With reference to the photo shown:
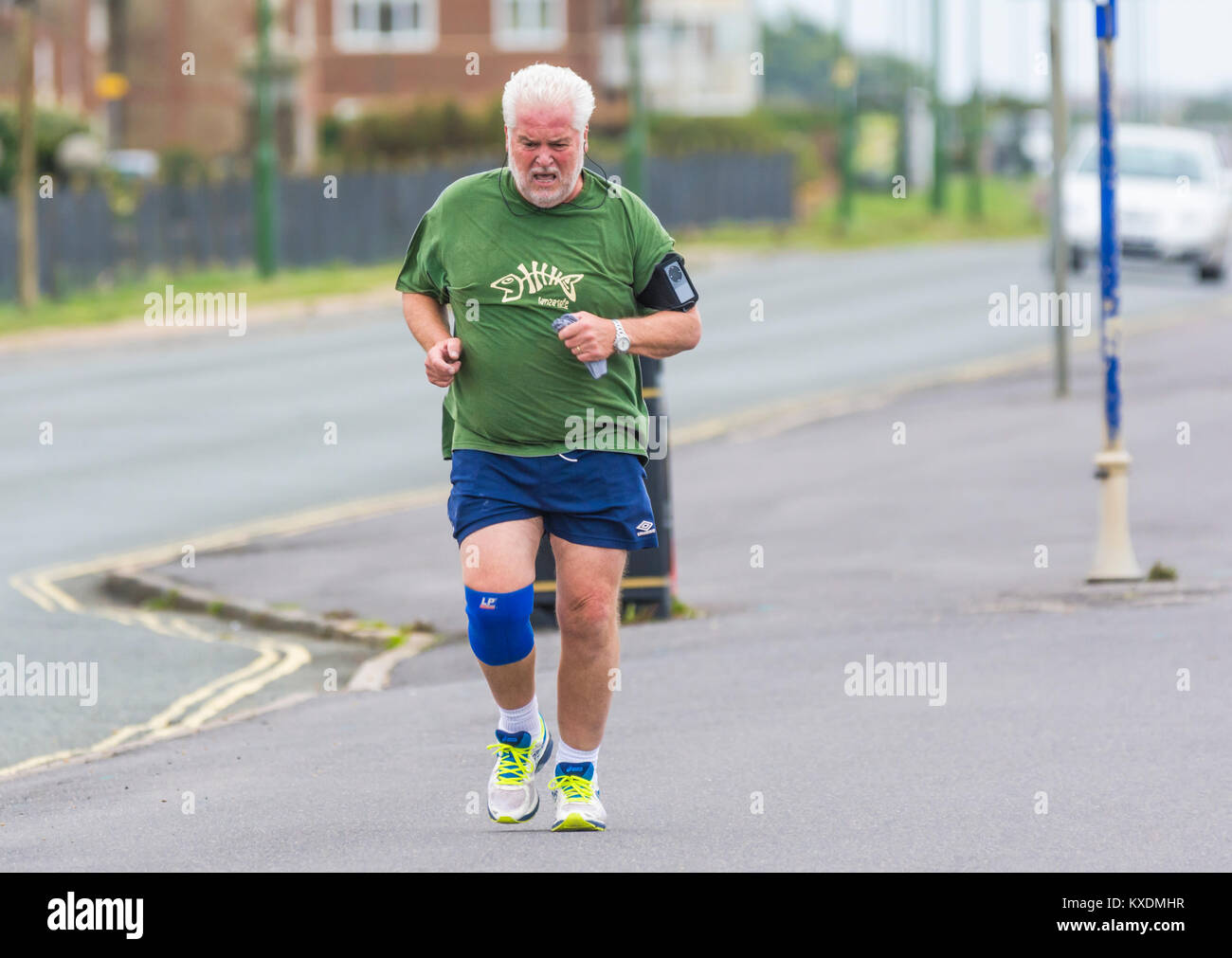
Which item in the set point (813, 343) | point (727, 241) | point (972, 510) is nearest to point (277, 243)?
point (727, 241)

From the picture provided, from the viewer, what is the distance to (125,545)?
41.5ft

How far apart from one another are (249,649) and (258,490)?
484 centimetres

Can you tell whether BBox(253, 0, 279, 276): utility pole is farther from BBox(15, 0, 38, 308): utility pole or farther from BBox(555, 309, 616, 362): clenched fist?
BBox(555, 309, 616, 362): clenched fist

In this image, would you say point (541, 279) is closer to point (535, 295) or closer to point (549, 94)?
point (535, 295)

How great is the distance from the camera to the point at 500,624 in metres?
5.70

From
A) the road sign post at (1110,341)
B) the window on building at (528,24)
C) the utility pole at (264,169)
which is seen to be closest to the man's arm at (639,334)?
the road sign post at (1110,341)

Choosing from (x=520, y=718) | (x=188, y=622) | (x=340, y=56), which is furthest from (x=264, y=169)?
(x=340, y=56)

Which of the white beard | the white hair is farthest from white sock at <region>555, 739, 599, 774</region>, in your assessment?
the white hair

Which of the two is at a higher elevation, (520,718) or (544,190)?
(544,190)

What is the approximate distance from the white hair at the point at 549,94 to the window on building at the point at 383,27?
60.6m

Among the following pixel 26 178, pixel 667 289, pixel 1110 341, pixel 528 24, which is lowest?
pixel 1110 341

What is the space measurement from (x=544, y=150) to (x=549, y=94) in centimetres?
14

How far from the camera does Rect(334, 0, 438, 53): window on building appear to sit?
64.8m

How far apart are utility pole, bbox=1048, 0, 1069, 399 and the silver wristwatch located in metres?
11.5
